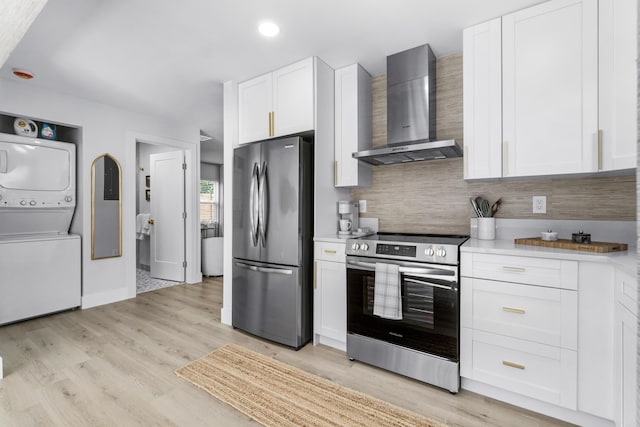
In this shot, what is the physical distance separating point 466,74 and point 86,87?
3.72 meters

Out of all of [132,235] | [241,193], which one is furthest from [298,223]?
[132,235]

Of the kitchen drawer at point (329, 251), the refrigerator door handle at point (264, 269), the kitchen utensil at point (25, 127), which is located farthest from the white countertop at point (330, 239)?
the kitchen utensil at point (25, 127)

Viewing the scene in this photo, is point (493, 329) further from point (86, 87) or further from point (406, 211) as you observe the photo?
point (86, 87)

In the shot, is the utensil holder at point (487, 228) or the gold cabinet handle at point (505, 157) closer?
the gold cabinet handle at point (505, 157)

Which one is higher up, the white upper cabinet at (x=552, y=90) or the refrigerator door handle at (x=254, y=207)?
the white upper cabinet at (x=552, y=90)

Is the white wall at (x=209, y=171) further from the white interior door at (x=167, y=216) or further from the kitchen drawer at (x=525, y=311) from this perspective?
the kitchen drawer at (x=525, y=311)

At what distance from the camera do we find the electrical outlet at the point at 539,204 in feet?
7.22

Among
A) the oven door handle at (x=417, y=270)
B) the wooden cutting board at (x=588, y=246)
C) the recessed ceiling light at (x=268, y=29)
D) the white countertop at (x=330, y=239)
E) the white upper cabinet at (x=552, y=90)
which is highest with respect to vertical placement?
the recessed ceiling light at (x=268, y=29)

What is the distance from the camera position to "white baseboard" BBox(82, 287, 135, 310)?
362 centimetres

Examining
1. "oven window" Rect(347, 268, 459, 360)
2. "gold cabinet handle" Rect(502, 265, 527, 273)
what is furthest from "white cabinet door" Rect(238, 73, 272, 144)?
"gold cabinet handle" Rect(502, 265, 527, 273)

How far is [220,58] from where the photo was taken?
2.66m

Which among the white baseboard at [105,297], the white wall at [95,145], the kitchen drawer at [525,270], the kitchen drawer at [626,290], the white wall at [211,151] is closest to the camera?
the kitchen drawer at [626,290]

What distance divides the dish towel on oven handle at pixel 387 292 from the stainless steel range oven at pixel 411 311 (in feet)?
0.07

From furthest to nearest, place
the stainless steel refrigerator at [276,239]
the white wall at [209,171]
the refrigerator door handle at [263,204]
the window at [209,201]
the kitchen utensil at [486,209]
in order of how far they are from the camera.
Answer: the window at [209,201]
the white wall at [209,171]
the refrigerator door handle at [263,204]
the stainless steel refrigerator at [276,239]
the kitchen utensil at [486,209]
